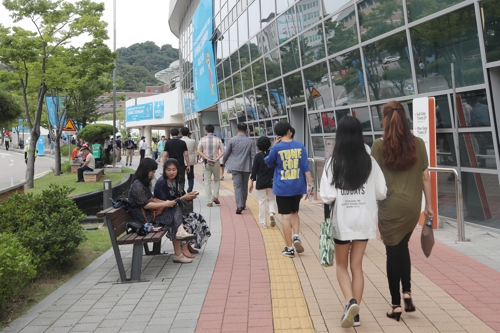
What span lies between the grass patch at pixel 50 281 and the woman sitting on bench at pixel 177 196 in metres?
1.24

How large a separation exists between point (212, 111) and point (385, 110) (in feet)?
105

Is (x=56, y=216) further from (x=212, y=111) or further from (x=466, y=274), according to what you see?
(x=212, y=111)

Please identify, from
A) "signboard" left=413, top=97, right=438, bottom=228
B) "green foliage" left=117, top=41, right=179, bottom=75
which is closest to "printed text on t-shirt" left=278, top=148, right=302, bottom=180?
"signboard" left=413, top=97, right=438, bottom=228

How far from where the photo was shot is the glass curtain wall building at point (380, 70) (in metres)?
8.30

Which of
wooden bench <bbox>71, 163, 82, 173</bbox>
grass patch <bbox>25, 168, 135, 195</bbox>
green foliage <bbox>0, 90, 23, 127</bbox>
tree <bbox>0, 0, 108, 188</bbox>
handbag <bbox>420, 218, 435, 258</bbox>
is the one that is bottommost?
handbag <bbox>420, 218, 435, 258</bbox>

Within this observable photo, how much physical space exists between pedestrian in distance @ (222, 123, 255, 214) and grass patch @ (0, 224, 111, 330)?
2.91 meters

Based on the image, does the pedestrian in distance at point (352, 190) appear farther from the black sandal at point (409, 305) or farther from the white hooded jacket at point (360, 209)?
the black sandal at point (409, 305)

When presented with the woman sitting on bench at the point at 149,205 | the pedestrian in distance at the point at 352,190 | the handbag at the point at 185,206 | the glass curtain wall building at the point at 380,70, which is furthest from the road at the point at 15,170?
the pedestrian in distance at the point at 352,190

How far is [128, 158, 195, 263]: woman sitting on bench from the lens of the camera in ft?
21.1

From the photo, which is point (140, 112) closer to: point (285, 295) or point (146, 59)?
point (285, 295)

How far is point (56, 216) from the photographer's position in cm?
623

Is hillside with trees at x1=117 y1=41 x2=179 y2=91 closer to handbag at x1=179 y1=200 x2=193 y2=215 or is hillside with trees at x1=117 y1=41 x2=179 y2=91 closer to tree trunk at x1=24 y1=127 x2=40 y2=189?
tree trunk at x1=24 y1=127 x2=40 y2=189

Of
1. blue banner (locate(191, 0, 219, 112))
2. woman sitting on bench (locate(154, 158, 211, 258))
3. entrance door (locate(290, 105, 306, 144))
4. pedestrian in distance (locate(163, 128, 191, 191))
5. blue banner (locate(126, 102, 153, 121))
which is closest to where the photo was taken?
woman sitting on bench (locate(154, 158, 211, 258))

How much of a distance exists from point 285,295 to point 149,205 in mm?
2061
